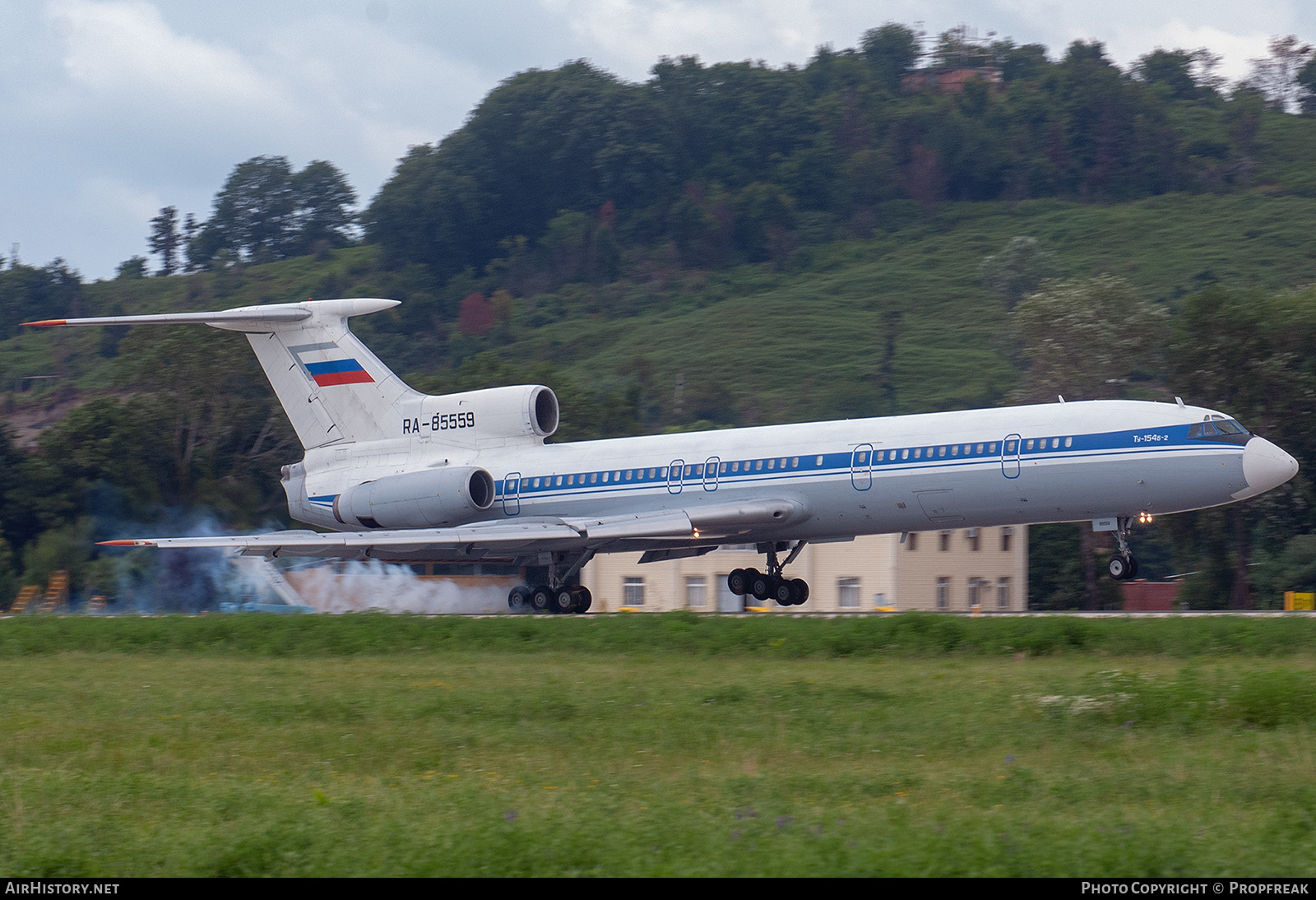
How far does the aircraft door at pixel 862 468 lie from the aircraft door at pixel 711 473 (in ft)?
10.6

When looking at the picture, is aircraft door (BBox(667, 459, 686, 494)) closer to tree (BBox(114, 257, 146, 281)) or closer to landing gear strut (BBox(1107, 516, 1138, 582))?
landing gear strut (BBox(1107, 516, 1138, 582))

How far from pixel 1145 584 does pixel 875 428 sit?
30623 mm

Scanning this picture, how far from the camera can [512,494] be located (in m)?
33.0

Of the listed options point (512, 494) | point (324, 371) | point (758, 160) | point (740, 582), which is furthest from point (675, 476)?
point (758, 160)

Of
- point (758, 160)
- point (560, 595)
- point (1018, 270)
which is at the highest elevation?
point (758, 160)

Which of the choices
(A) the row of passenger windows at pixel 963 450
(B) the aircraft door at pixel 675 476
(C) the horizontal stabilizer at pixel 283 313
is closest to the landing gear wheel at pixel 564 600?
(B) the aircraft door at pixel 675 476

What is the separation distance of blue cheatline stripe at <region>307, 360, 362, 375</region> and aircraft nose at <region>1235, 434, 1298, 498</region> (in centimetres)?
2047

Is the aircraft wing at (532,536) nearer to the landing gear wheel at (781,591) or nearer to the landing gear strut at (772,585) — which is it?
the landing gear strut at (772,585)

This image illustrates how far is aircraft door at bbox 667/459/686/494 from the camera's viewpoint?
102 feet

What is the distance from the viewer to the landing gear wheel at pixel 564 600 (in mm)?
32219

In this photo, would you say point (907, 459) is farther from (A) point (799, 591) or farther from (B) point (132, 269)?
(B) point (132, 269)

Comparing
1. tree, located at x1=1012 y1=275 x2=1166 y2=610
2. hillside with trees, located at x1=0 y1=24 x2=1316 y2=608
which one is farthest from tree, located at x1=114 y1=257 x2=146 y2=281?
tree, located at x1=1012 y1=275 x2=1166 y2=610

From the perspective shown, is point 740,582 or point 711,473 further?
point 740,582

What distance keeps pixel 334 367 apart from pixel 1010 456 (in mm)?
16940
